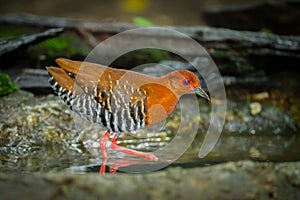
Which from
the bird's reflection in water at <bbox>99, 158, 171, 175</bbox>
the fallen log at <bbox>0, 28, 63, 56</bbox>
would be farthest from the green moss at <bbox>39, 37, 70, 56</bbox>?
the bird's reflection in water at <bbox>99, 158, 171, 175</bbox>

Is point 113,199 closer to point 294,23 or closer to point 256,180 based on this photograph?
point 256,180

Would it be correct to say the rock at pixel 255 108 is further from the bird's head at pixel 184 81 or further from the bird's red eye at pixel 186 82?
the bird's red eye at pixel 186 82

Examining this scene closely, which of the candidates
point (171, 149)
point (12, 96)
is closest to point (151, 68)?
point (171, 149)

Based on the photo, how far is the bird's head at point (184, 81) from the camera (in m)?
4.70

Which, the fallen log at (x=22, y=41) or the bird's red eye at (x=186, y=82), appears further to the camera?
the fallen log at (x=22, y=41)

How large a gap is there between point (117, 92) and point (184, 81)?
0.62 meters

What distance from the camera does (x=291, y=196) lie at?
355 centimetres

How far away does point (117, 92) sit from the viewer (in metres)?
4.67

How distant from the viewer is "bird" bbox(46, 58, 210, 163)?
4.66 metres

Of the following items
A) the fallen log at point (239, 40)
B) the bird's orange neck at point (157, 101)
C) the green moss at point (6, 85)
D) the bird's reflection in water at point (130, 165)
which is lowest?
the bird's reflection in water at point (130, 165)

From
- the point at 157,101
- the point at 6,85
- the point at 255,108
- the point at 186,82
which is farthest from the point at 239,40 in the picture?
the point at 6,85

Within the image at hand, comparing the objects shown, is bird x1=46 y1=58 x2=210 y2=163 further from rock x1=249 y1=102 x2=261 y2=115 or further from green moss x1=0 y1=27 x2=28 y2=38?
green moss x1=0 y1=27 x2=28 y2=38

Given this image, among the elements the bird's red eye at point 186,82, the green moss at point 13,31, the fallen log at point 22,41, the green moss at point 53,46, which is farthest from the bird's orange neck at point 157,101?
the green moss at point 13,31

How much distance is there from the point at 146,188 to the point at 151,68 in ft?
11.1
